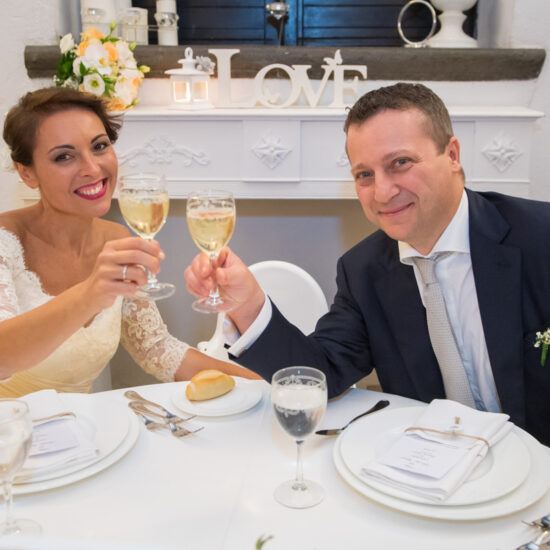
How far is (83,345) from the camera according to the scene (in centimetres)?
200

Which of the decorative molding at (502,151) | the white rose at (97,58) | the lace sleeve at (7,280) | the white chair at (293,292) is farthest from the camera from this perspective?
the decorative molding at (502,151)

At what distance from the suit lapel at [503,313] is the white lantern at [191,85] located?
1.54 meters

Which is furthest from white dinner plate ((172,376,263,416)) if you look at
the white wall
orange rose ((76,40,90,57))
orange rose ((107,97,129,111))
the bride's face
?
the white wall

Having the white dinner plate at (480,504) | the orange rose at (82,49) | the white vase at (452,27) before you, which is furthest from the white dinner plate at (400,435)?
the white vase at (452,27)

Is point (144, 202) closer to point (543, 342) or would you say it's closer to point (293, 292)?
point (543, 342)

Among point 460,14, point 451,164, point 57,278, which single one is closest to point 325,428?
point 451,164

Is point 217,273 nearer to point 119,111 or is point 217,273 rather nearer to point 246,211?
point 119,111

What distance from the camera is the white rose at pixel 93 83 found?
2.53m

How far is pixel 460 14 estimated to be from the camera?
296 cm

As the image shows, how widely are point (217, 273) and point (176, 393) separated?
31 cm

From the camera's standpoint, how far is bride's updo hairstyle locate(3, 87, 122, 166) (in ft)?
6.24

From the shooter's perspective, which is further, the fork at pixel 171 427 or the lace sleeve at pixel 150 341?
the lace sleeve at pixel 150 341

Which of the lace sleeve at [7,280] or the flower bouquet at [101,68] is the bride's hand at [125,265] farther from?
the flower bouquet at [101,68]

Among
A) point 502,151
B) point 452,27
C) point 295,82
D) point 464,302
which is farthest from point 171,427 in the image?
point 452,27
